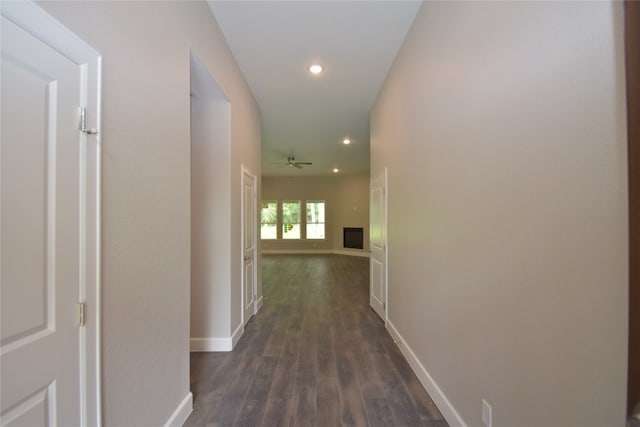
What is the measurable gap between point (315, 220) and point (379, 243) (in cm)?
762

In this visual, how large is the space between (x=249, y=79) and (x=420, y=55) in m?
2.19

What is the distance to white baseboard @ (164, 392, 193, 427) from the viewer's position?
1752mm

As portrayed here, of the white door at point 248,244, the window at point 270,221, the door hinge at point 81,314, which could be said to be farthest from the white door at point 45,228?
the window at point 270,221

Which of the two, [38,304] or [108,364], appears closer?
[38,304]

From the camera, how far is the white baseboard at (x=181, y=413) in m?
1.75

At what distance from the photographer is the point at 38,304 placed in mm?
940

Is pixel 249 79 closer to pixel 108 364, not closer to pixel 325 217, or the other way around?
pixel 108 364

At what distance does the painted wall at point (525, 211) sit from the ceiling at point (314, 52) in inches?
23.0

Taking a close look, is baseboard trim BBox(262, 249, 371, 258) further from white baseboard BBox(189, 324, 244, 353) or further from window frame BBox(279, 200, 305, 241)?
white baseboard BBox(189, 324, 244, 353)

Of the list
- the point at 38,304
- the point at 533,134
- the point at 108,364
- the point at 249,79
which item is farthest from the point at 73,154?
the point at 249,79

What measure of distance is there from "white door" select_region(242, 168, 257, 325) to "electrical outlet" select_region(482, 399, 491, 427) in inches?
107

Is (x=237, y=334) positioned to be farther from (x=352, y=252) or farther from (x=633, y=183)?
(x=352, y=252)

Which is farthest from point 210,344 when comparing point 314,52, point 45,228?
point 314,52

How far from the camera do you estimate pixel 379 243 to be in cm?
401
